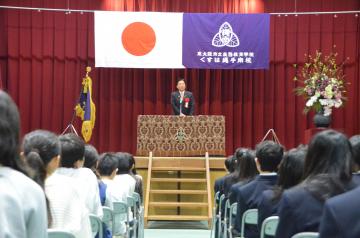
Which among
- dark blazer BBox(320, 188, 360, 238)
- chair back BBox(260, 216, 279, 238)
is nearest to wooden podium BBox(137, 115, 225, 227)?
chair back BBox(260, 216, 279, 238)

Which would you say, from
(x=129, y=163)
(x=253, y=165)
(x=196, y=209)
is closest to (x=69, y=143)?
(x=253, y=165)

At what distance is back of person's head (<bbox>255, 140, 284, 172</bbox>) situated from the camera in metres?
3.44

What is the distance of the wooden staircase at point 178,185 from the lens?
28.9ft

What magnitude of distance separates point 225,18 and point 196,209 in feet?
12.5

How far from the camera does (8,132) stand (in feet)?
4.79

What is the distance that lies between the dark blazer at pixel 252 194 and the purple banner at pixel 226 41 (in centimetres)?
711

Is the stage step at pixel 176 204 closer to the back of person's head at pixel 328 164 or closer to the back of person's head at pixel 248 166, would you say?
the back of person's head at pixel 248 166

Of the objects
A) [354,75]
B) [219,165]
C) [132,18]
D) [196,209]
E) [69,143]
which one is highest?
[132,18]

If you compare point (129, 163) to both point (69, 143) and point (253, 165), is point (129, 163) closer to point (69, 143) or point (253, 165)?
point (253, 165)

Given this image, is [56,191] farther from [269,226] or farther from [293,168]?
[293,168]

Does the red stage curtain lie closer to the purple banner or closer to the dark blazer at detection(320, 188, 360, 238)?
the purple banner

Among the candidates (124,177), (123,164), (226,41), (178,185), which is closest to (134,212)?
(124,177)

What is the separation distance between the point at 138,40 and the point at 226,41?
5.35 feet

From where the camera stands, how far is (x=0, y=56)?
1189cm
